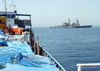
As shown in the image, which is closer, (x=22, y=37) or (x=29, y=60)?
(x=29, y=60)

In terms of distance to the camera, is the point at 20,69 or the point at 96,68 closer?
the point at 20,69

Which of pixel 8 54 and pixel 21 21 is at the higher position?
pixel 21 21

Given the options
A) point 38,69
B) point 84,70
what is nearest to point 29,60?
point 38,69

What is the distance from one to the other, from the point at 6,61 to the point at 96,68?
19387mm

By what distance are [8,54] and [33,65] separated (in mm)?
2572

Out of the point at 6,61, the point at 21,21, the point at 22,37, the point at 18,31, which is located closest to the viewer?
the point at 6,61

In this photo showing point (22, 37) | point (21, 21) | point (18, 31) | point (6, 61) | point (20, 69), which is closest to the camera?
point (20, 69)

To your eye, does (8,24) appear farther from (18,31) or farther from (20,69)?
(20,69)

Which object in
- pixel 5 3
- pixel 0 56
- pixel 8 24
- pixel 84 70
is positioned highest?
pixel 5 3

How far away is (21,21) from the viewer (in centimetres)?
4478

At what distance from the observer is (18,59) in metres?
12.1

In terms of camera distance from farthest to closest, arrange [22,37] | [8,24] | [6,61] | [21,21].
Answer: [21,21] < [8,24] < [22,37] < [6,61]

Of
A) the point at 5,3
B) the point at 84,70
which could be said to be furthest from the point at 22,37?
the point at 5,3

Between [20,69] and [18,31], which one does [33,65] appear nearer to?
[20,69]
